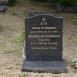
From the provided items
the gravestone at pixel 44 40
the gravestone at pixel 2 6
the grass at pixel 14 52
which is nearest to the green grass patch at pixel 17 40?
the grass at pixel 14 52

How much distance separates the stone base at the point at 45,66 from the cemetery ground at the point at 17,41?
108 millimetres

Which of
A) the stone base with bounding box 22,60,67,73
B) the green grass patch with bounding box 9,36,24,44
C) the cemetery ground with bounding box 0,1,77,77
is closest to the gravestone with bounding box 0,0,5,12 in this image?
the cemetery ground with bounding box 0,1,77,77

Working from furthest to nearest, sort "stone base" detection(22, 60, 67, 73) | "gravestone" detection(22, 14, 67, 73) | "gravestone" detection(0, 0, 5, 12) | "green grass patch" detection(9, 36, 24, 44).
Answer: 1. "gravestone" detection(0, 0, 5, 12)
2. "green grass patch" detection(9, 36, 24, 44)
3. "gravestone" detection(22, 14, 67, 73)
4. "stone base" detection(22, 60, 67, 73)

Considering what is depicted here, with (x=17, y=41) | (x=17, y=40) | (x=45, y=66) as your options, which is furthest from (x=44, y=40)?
(x=17, y=40)

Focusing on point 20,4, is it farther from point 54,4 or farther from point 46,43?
point 46,43

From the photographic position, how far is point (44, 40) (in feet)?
24.7

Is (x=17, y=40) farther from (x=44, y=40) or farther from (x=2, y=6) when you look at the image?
(x=2, y=6)

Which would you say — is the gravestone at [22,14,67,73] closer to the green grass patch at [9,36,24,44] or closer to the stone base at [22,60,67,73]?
the stone base at [22,60,67,73]

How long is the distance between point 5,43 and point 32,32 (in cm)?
205

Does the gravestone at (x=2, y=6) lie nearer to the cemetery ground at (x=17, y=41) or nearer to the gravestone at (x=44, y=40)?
the cemetery ground at (x=17, y=41)

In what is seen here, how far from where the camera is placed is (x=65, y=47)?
902 centimetres

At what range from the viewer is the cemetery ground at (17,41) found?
279 inches

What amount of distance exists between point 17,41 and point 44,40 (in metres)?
2.21

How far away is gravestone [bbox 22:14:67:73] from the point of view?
24.5 feet
